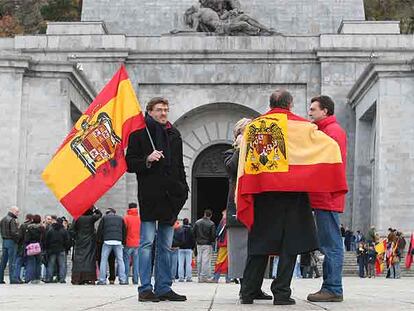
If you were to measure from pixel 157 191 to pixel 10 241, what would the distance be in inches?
443

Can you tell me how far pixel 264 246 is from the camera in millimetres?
8984

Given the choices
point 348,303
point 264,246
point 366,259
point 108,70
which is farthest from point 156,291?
point 108,70

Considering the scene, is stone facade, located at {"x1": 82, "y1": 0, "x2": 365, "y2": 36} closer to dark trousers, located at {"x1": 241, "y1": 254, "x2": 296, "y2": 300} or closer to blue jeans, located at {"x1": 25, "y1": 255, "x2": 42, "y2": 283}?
blue jeans, located at {"x1": 25, "y1": 255, "x2": 42, "y2": 283}

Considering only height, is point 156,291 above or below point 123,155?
below

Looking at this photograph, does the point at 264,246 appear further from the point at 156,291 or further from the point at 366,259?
the point at 366,259

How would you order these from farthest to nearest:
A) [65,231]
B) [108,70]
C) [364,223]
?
[108,70]
[364,223]
[65,231]

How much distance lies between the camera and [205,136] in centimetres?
3400

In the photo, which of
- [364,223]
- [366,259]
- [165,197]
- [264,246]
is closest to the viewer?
[264,246]

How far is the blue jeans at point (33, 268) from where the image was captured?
1983 cm

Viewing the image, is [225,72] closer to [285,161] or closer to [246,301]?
[285,161]

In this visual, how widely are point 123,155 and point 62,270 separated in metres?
10.2

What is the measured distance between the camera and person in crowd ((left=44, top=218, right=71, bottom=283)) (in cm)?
1980

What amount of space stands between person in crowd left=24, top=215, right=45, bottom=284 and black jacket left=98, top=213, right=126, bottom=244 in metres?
1.91

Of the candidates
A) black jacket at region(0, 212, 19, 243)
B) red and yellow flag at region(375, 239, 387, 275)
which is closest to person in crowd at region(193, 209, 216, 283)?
black jacket at region(0, 212, 19, 243)
